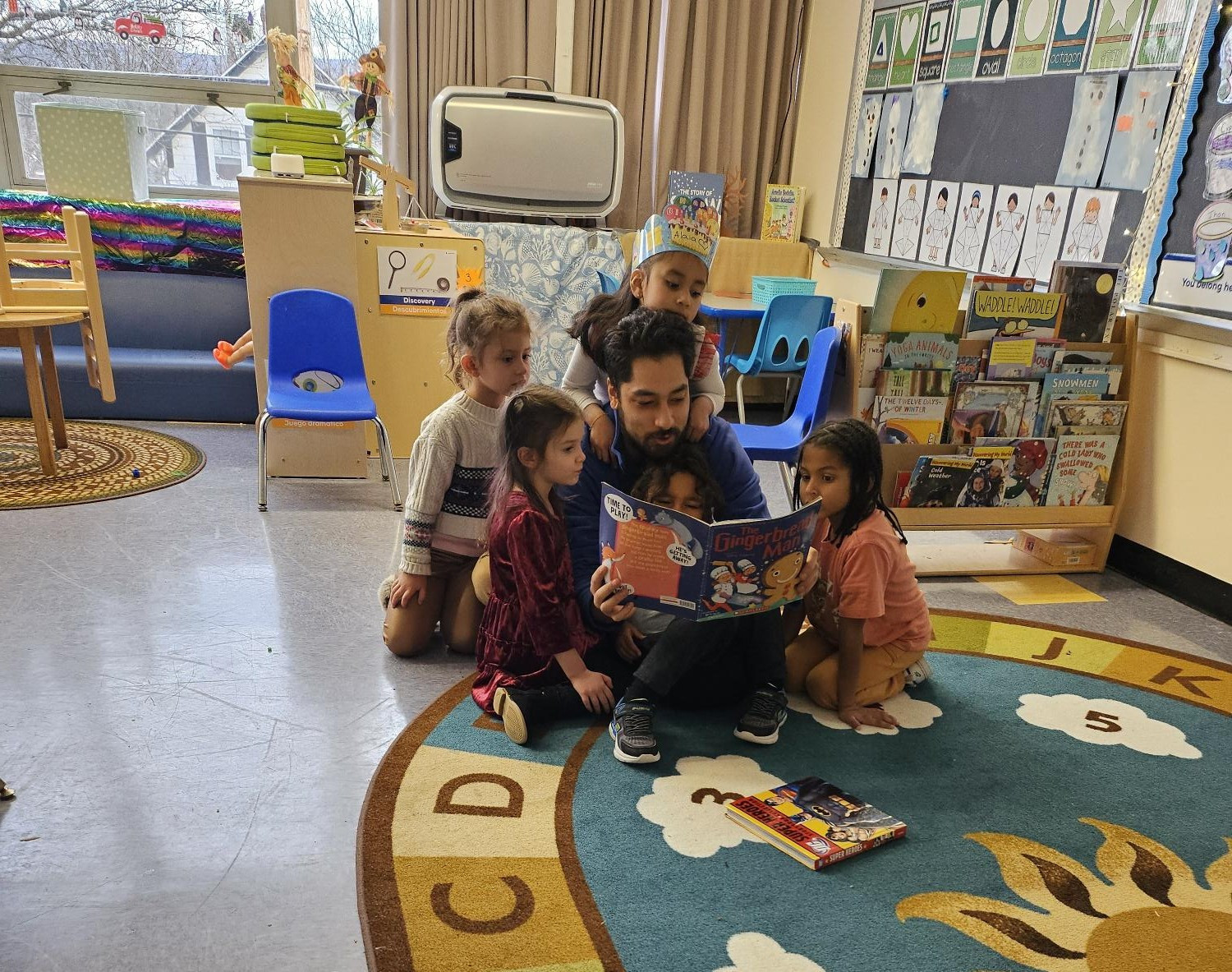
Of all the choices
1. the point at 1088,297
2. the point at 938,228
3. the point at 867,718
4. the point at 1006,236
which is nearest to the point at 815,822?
A: the point at 867,718

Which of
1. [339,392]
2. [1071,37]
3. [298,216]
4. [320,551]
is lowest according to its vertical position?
[320,551]

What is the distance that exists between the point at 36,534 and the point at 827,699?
225 centimetres

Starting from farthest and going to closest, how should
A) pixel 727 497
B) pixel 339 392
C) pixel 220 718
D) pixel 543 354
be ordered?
pixel 543 354 < pixel 339 392 < pixel 727 497 < pixel 220 718

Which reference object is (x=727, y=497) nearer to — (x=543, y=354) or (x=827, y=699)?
(x=827, y=699)

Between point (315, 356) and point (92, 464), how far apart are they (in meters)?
0.91

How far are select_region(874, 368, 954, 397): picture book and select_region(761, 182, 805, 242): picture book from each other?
211cm

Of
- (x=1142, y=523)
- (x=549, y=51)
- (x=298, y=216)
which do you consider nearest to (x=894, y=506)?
(x=1142, y=523)

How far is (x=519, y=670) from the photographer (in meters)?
1.90

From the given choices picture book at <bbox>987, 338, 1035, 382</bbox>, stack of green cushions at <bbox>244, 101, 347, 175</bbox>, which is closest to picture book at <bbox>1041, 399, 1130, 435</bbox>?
picture book at <bbox>987, 338, 1035, 382</bbox>

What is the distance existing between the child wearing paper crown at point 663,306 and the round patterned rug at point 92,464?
70.5 inches

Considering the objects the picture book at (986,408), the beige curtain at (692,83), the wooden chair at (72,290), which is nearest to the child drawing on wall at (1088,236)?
the picture book at (986,408)

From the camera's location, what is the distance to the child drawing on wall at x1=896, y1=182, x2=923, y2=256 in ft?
12.1

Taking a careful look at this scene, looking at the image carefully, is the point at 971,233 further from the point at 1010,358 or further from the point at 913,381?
the point at 913,381

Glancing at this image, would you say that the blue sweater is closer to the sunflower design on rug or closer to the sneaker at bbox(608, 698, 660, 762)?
the sneaker at bbox(608, 698, 660, 762)
